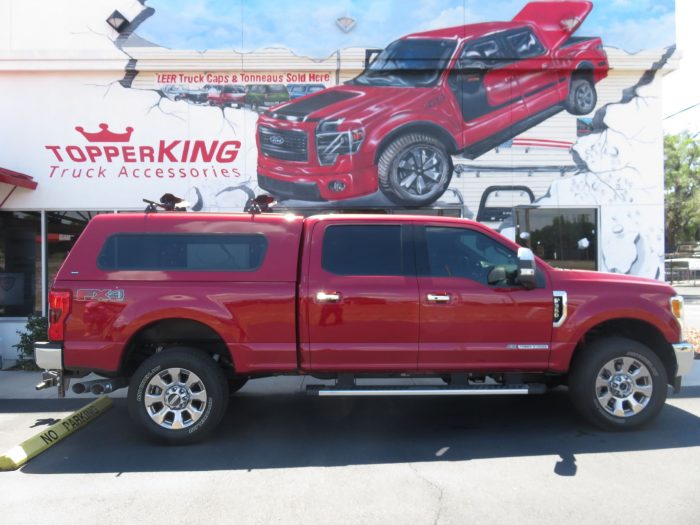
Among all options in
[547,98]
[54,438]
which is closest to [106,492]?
[54,438]

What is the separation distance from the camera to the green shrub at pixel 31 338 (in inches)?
334

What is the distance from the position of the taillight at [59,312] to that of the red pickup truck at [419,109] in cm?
514

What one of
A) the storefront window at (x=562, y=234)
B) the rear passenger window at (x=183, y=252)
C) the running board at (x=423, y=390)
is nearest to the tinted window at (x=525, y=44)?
the storefront window at (x=562, y=234)

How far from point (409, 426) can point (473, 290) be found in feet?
5.08

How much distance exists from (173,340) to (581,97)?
8.36 meters

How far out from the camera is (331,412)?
620 centimetres

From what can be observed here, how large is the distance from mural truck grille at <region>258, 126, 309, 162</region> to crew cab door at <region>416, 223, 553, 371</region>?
5.07 metres

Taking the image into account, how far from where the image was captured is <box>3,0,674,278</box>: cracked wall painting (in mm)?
9758

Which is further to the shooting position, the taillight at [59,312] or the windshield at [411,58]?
the windshield at [411,58]

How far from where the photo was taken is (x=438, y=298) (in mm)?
5199

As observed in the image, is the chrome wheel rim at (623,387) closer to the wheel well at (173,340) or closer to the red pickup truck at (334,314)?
the red pickup truck at (334,314)

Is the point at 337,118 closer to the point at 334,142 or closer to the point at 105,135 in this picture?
the point at 334,142

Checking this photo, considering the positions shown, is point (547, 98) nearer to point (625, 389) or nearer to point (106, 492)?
point (625, 389)

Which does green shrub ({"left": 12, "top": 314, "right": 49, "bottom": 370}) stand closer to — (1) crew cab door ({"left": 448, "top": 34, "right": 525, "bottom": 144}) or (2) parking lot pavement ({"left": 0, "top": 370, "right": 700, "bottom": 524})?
(2) parking lot pavement ({"left": 0, "top": 370, "right": 700, "bottom": 524})
